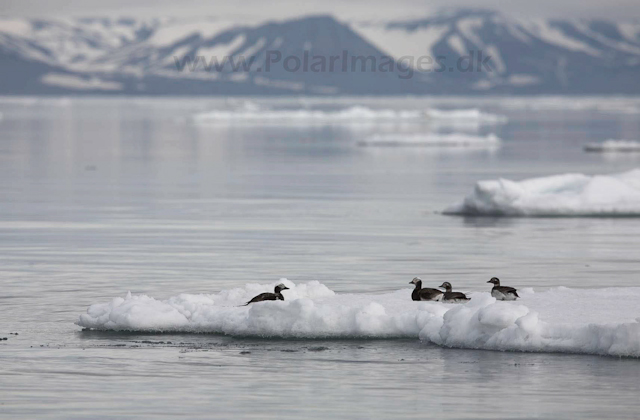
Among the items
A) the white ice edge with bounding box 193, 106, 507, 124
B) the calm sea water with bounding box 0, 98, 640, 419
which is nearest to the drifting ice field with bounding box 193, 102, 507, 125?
the white ice edge with bounding box 193, 106, 507, 124

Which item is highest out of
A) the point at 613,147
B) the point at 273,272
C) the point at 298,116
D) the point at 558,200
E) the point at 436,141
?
the point at 298,116

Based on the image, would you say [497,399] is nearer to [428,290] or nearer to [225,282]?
[428,290]

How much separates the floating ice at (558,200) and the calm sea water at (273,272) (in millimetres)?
623

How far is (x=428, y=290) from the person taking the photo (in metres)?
15.7

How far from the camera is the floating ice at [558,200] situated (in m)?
29.1

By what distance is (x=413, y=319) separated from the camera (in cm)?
1449

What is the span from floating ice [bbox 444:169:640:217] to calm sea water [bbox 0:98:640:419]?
62cm

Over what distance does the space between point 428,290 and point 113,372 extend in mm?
4285

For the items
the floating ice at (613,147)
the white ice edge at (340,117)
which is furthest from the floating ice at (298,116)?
the floating ice at (613,147)

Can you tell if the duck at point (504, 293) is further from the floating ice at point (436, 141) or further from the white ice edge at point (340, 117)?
the white ice edge at point (340, 117)

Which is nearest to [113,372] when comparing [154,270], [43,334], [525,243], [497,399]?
[43,334]

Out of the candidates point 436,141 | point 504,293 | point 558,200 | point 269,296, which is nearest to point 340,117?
point 436,141

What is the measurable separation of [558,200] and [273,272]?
35.1 ft

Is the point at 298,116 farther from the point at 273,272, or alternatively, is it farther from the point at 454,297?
the point at 454,297
